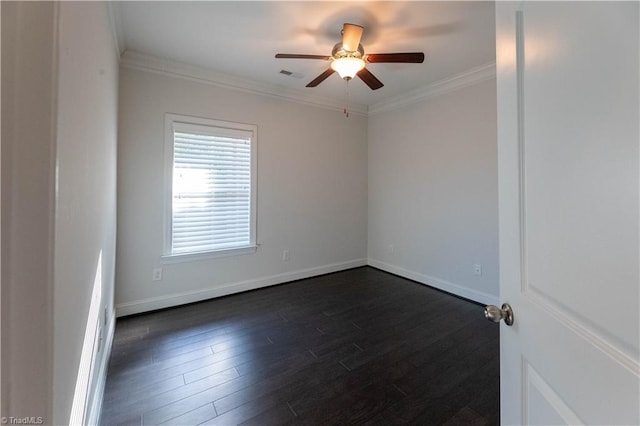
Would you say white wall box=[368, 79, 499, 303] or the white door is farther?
white wall box=[368, 79, 499, 303]

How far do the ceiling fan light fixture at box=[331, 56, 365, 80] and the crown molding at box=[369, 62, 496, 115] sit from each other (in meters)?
1.59

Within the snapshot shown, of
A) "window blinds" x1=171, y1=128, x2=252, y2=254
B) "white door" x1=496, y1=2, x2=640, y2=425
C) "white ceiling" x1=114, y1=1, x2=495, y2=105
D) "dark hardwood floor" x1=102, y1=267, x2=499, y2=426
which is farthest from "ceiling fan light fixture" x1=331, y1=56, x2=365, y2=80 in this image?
"dark hardwood floor" x1=102, y1=267, x2=499, y2=426

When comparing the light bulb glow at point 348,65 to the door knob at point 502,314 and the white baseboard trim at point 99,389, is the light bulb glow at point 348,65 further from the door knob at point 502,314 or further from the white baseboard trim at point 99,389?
the white baseboard trim at point 99,389

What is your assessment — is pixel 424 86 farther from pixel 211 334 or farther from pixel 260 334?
pixel 211 334

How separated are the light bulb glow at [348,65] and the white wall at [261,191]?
1532 mm

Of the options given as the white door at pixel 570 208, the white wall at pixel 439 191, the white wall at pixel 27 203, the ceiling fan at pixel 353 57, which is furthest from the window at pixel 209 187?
the white door at pixel 570 208

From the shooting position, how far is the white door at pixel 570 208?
45cm

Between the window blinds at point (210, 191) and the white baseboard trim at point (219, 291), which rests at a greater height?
the window blinds at point (210, 191)

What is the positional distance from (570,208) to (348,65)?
80.9 inches

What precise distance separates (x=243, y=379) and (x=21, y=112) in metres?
1.88

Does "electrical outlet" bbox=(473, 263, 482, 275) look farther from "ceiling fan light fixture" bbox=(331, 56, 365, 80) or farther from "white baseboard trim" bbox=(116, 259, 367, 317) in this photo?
"ceiling fan light fixture" bbox=(331, 56, 365, 80)

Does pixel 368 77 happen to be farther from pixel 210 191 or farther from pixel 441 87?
pixel 210 191

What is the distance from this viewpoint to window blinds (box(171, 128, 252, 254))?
9.80ft

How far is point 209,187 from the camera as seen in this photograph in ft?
10.4
